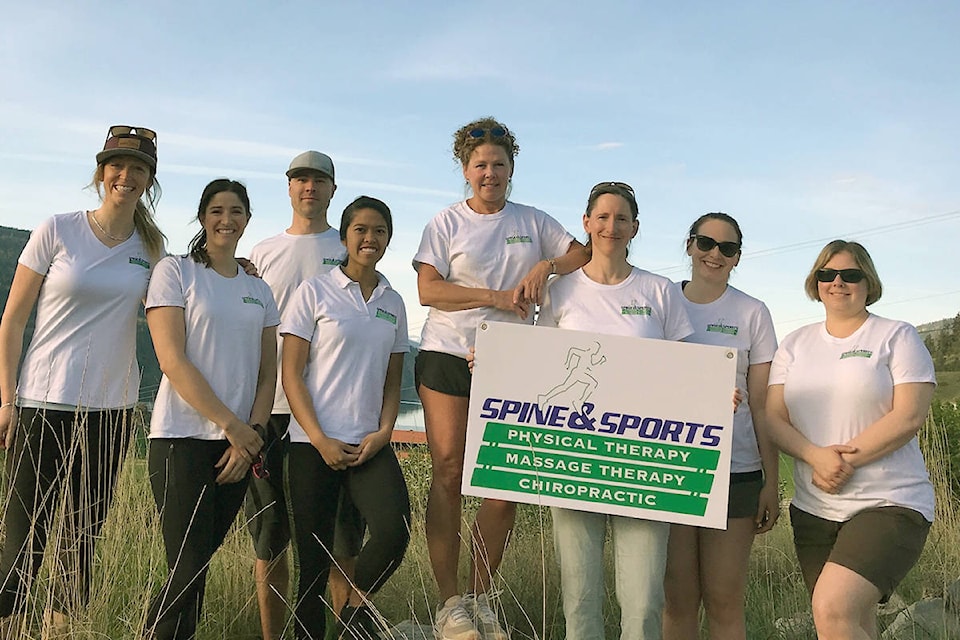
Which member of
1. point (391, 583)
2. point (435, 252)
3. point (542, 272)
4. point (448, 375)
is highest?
point (435, 252)

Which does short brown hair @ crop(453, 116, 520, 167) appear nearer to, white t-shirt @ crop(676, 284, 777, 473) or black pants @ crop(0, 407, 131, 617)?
white t-shirt @ crop(676, 284, 777, 473)

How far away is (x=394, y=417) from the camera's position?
185 inches

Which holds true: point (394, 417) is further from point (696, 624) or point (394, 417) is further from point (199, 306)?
point (696, 624)

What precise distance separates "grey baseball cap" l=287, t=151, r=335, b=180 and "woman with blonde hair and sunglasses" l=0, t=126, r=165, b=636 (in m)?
1.14

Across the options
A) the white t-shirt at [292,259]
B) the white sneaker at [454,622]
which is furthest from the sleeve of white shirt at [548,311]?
the white sneaker at [454,622]

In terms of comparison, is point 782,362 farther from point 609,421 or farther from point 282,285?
point 282,285

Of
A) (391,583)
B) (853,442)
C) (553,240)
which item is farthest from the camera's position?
(391,583)

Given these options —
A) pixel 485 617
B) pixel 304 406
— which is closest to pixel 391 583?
pixel 485 617

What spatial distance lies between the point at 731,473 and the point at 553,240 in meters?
1.62

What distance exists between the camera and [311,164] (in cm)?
565

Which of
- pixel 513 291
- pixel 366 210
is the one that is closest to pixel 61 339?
pixel 366 210

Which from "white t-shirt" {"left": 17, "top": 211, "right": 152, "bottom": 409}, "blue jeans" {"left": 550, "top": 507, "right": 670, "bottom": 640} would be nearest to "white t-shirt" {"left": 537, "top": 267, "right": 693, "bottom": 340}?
"blue jeans" {"left": 550, "top": 507, "right": 670, "bottom": 640}

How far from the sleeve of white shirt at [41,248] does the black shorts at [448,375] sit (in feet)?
6.79

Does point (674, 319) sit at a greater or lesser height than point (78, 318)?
greater
